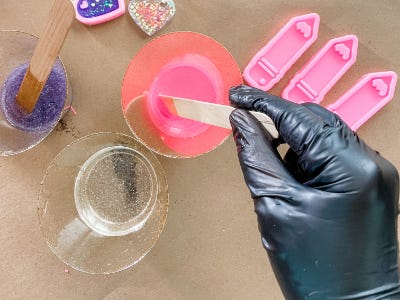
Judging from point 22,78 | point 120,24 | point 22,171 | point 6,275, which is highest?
point 120,24

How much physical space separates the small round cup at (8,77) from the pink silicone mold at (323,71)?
48 cm

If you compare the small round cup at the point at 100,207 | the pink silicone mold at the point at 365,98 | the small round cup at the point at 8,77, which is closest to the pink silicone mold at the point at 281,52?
the pink silicone mold at the point at 365,98

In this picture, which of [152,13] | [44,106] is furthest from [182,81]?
[44,106]

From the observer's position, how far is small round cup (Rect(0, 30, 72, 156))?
94 centimetres

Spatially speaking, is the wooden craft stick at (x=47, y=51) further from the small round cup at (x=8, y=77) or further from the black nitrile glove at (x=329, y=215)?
the black nitrile glove at (x=329, y=215)

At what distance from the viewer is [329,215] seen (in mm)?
693

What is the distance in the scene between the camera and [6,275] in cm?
99

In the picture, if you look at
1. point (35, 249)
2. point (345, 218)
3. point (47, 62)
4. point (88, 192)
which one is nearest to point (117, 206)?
point (88, 192)

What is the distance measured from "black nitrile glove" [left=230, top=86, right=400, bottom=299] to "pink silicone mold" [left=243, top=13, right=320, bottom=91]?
0.29 metres

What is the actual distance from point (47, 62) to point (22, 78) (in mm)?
202

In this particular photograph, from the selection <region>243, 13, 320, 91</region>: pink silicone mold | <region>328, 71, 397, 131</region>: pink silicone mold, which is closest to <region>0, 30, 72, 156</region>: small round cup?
<region>243, 13, 320, 91</region>: pink silicone mold

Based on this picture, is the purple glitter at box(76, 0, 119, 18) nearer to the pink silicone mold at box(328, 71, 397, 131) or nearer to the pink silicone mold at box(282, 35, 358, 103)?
the pink silicone mold at box(282, 35, 358, 103)

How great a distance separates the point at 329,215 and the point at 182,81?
45 centimetres

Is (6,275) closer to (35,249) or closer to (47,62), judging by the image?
(35,249)
